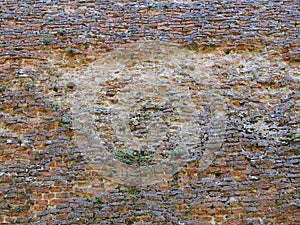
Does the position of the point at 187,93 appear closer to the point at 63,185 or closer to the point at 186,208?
the point at 186,208

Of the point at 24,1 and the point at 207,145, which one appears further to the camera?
the point at 24,1

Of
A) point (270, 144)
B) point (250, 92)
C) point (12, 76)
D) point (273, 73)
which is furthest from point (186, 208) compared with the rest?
point (12, 76)

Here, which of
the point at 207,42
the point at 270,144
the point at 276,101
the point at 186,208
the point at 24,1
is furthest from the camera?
the point at 24,1

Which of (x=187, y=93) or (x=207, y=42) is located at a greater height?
(x=207, y=42)

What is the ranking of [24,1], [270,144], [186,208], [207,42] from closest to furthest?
[186,208] < [270,144] < [207,42] < [24,1]

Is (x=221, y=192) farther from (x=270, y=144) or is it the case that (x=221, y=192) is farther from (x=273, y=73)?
(x=273, y=73)

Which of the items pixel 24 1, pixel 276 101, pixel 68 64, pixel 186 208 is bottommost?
pixel 186 208

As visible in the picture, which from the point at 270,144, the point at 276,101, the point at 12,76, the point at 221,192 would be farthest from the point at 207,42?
the point at 12,76
